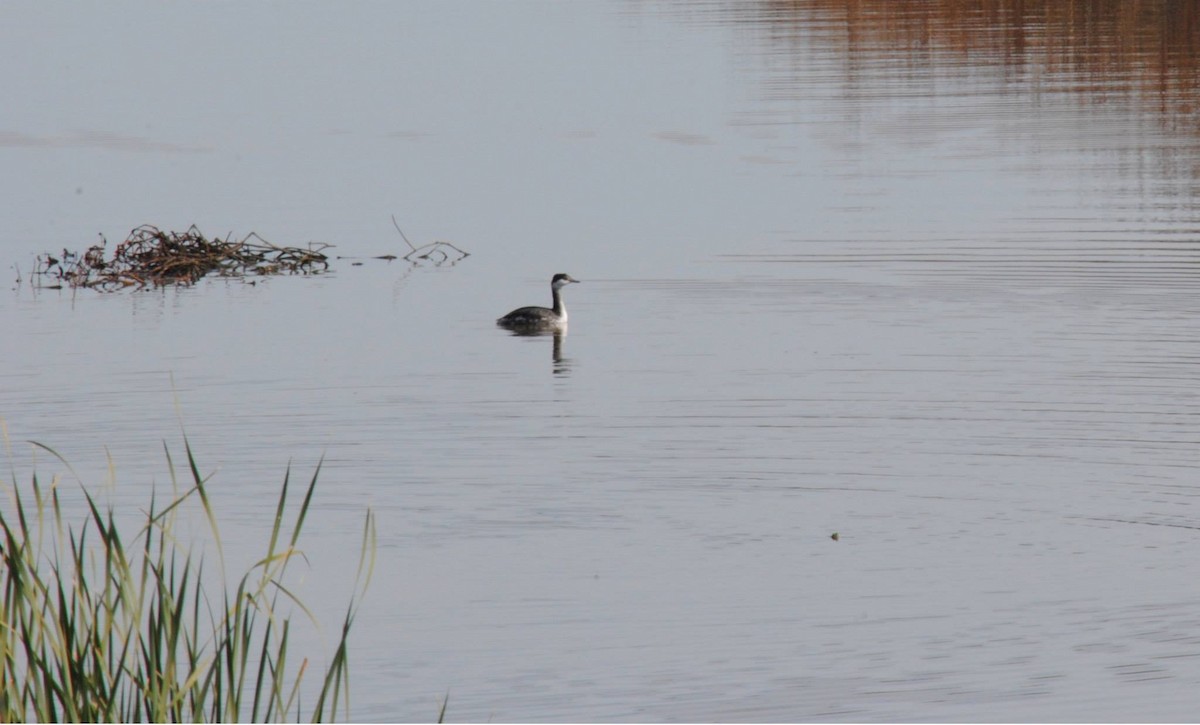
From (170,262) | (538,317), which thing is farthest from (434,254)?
(538,317)

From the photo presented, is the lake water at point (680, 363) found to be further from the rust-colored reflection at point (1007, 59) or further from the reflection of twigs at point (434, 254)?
the reflection of twigs at point (434, 254)

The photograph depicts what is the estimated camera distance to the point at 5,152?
90.7ft

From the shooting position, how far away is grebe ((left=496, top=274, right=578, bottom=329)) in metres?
17.8

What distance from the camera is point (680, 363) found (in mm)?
16453

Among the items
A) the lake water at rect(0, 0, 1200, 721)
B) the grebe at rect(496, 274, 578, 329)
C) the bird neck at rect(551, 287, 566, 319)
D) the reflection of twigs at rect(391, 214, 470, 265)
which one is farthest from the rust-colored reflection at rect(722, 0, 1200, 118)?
the grebe at rect(496, 274, 578, 329)

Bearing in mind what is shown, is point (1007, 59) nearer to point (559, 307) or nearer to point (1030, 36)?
point (1030, 36)

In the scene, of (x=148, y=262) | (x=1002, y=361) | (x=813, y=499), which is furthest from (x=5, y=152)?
(x=813, y=499)

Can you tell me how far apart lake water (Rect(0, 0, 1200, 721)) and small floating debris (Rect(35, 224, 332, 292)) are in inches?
14.0

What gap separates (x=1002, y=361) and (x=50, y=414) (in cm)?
703

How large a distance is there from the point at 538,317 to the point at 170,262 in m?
4.89

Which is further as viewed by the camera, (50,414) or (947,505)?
(50,414)

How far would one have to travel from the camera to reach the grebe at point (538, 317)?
17.8 metres

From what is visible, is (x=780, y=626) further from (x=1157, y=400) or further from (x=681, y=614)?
(x=1157, y=400)

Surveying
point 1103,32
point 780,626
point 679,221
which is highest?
point 1103,32
